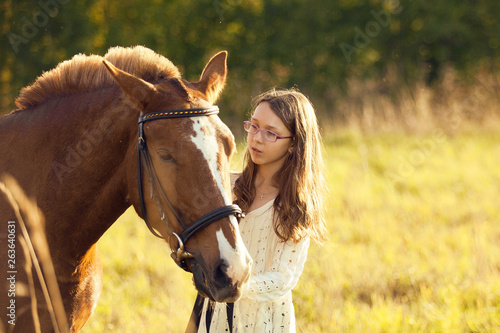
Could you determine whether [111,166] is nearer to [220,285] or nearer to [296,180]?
[220,285]

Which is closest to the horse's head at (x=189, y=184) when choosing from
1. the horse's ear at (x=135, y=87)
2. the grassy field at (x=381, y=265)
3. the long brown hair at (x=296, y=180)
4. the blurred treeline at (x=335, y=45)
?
the horse's ear at (x=135, y=87)

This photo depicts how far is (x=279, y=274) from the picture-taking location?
2379 mm

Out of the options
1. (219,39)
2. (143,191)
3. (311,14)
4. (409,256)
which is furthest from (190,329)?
(311,14)

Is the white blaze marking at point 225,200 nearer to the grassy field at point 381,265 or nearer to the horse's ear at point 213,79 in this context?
the horse's ear at point 213,79

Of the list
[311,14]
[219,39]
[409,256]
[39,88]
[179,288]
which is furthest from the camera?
[311,14]

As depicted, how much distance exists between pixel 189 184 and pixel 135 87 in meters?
0.52

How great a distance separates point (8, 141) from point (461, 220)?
18.7ft

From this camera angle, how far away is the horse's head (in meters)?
1.94

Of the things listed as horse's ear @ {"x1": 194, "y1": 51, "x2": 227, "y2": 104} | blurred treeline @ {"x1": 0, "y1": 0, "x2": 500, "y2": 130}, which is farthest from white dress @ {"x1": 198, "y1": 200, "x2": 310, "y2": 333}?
blurred treeline @ {"x1": 0, "y1": 0, "x2": 500, "y2": 130}

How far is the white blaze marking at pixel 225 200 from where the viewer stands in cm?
191

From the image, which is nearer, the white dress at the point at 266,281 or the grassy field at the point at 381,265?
the white dress at the point at 266,281

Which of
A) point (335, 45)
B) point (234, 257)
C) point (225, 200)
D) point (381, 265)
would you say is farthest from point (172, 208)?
point (335, 45)

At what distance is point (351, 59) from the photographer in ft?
47.9

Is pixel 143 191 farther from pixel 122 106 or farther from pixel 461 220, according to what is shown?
pixel 461 220
